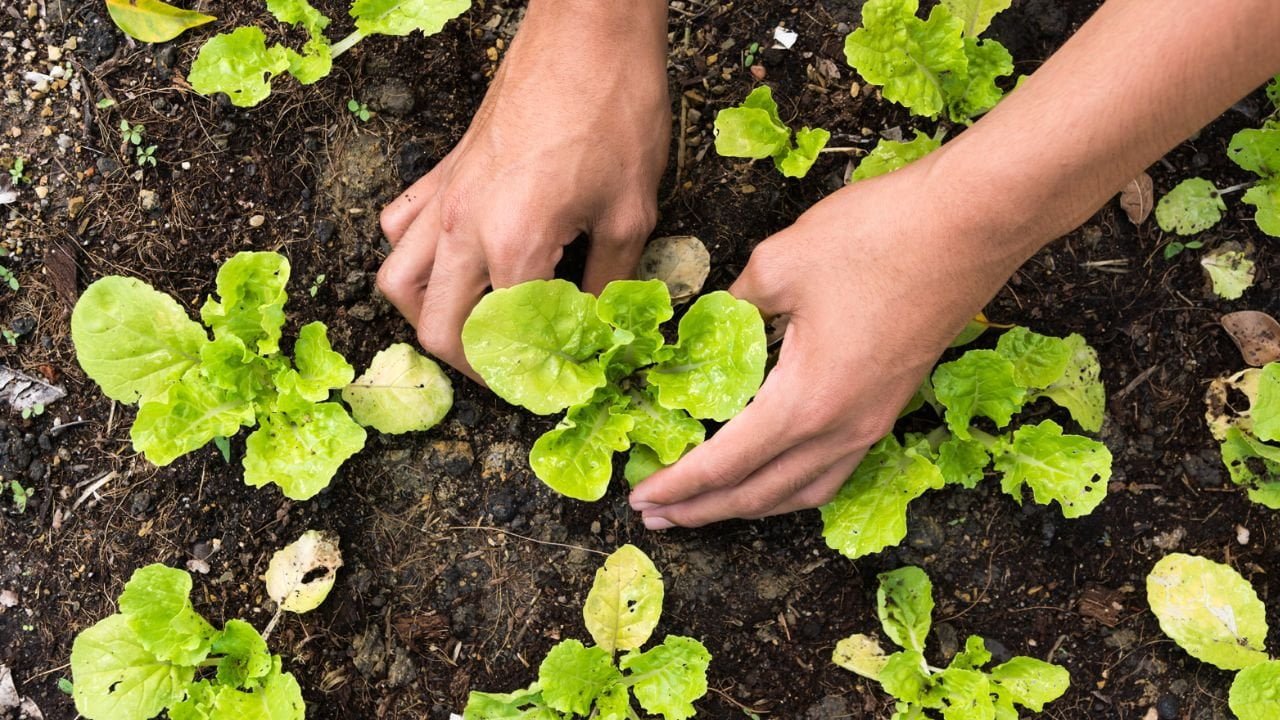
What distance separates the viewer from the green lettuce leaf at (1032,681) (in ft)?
7.82

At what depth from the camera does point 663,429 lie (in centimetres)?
232

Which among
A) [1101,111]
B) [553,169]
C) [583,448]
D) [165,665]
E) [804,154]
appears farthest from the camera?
[804,154]

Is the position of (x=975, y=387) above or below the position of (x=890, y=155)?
below

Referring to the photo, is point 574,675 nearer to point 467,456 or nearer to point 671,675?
point 671,675

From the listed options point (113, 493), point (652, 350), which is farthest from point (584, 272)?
point (113, 493)

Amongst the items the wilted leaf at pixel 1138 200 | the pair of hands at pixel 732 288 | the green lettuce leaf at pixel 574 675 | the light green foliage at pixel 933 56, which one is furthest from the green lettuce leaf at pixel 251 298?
the wilted leaf at pixel 1138 200

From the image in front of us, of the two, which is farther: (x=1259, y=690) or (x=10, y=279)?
(x=10, y=279)

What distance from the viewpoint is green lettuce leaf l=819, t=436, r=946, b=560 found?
2.27 m

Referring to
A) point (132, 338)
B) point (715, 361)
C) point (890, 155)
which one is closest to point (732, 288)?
point (715, 361)

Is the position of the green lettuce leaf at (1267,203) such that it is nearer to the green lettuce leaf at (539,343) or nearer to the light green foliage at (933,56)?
the light green foliage at (933,56)

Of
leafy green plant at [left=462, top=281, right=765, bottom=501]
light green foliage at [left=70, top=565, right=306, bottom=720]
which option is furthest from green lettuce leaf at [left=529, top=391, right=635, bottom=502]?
light green foliage at [left=70, top=565, right=306, bottom=720]

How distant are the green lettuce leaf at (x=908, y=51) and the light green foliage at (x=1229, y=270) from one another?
0.90 metres

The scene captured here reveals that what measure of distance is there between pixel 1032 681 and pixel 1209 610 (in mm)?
510

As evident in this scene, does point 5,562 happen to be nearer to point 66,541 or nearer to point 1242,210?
point 66,541
